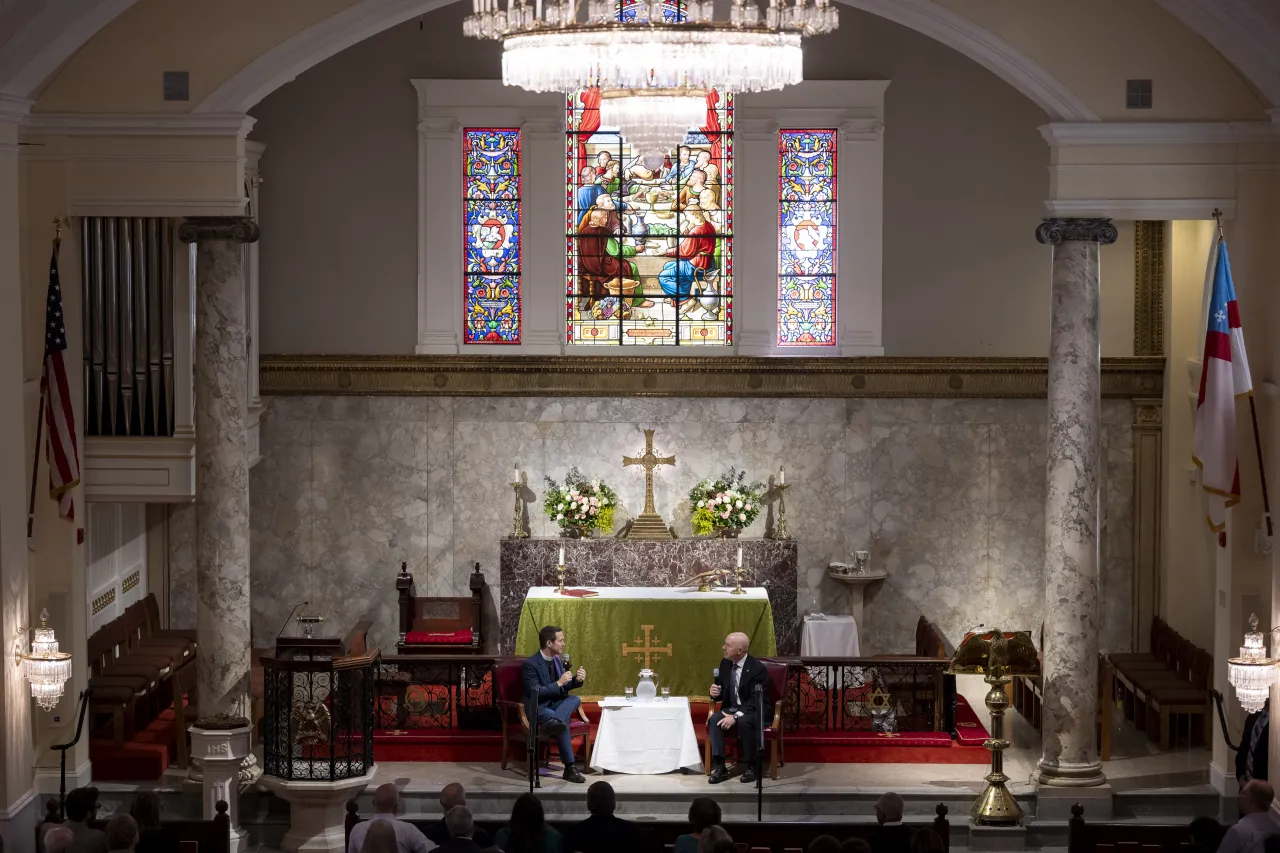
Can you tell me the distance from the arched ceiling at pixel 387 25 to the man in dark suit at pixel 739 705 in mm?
5108

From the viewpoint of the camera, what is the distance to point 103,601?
17688 millimetres

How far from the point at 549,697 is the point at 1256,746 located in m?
5.61

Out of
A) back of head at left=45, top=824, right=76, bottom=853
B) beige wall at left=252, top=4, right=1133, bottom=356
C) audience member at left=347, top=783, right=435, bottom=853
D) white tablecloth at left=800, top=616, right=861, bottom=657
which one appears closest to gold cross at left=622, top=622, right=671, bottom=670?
white tablecloth at left=800, top=616, right=861, bottom=657

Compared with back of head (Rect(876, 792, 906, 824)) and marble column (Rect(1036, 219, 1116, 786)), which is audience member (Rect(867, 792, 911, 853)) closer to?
back of head (Rect(876, 792, 906, 824))

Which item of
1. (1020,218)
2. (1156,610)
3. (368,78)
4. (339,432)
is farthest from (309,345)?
(1156,610)

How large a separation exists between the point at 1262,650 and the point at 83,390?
31.6 ft

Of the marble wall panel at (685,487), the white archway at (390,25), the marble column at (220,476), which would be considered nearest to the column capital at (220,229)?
the marble column at (220,476)

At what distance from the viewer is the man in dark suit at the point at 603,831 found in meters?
11.0

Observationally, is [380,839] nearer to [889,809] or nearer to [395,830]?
[395,830]

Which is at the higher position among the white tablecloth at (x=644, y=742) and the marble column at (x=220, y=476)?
the marble column at (x=220, y=476)

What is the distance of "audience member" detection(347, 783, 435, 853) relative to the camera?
11.2m

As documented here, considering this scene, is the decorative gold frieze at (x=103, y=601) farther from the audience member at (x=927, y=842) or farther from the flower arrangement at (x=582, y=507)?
the audience member at (x=927, y=842)

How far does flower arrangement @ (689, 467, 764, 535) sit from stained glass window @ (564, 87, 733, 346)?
1.57m

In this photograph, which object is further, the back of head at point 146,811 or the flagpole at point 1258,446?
the flagpole at point 1258,446
